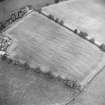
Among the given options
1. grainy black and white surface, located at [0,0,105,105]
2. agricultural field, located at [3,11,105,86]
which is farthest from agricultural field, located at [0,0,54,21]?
grainy black and white surface, located at [0,0,105,105]

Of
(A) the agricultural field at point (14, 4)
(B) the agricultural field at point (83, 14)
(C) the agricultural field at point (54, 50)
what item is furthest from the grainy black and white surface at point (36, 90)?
(A) the agricultural field at point (14, 4)

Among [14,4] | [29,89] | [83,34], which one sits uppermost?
[14,4]

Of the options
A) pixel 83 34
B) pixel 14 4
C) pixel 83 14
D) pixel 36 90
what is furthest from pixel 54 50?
pixel 14 4

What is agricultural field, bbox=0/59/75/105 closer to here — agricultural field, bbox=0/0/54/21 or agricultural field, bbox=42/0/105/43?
agricultural field, bbox=42/0/105/43

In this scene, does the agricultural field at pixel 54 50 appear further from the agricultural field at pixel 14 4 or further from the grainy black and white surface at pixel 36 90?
the agricultural field at pixel 14 4

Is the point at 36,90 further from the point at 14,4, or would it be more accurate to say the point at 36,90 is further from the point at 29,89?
the point at 14,4
